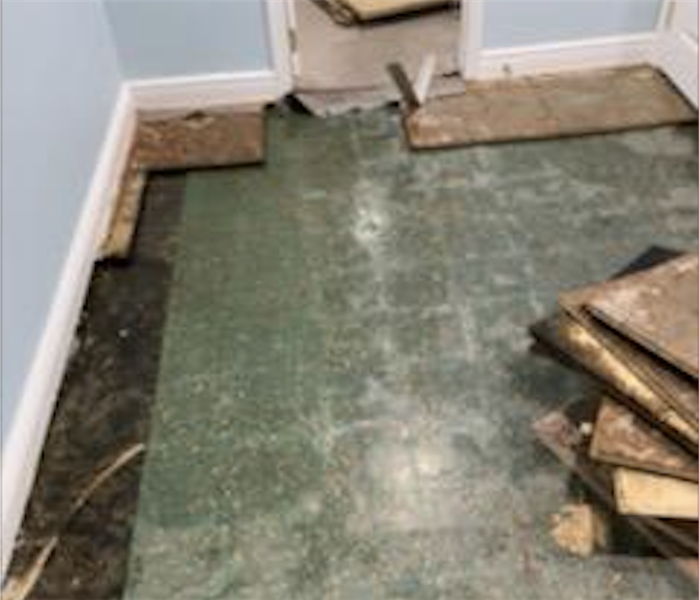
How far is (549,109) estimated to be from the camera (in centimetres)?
274

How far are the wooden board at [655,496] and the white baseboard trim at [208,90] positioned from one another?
1.99 m

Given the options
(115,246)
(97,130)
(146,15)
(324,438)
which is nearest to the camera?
(324,438)

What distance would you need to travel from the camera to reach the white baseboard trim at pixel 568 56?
2.86m

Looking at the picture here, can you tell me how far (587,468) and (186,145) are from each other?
5.74ft

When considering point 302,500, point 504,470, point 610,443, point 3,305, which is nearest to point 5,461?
point 3,305

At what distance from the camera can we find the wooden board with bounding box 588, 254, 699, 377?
147cm

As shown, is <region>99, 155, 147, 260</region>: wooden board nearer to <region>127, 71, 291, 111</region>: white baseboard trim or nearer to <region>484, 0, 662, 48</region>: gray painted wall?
<region>127, 71, 291, 111</region>: white baseboard trim

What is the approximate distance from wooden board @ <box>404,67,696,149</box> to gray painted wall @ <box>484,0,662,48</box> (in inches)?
5.7

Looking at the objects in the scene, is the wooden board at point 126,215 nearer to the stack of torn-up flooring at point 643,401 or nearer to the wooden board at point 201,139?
the wooden board at point 201,139

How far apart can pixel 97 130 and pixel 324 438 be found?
4.30 ft

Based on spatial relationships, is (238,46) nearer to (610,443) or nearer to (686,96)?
(686,96)

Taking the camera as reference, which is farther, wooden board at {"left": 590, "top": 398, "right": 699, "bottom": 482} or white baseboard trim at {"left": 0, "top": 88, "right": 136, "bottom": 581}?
white baseboard trim at {"left": 0, "top": 88, "right": 136, "bottom": 581}

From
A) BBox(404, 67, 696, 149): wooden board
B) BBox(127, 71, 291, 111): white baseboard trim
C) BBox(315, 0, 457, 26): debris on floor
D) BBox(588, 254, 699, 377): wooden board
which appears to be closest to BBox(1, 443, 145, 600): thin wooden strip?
BBox(588, 254, 699, 377): wooden board

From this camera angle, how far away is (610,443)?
1.47m
